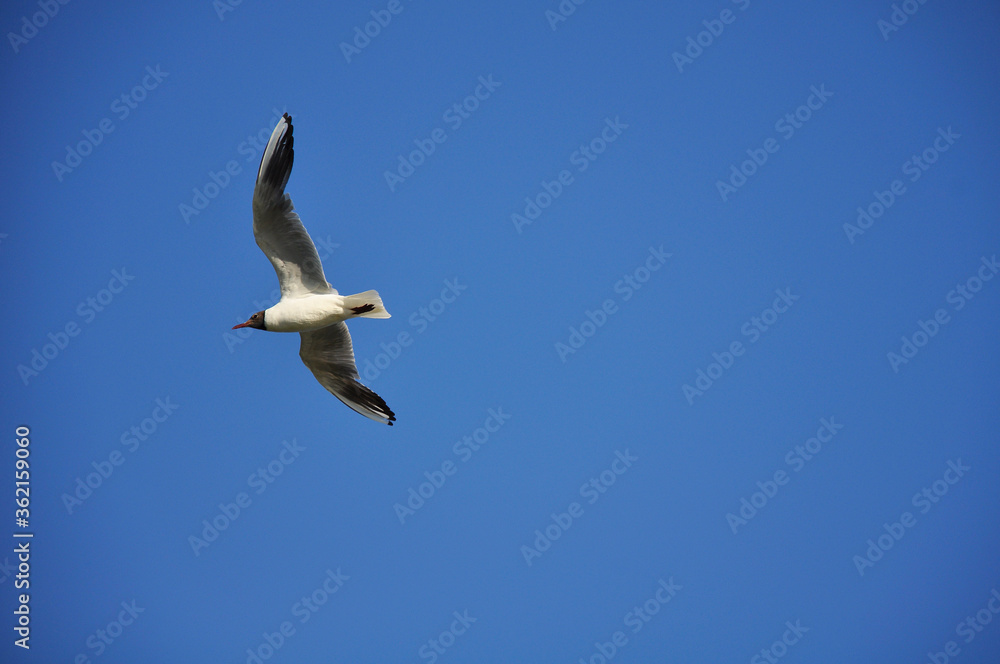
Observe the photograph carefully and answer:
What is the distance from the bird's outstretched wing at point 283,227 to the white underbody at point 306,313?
0.56 feet

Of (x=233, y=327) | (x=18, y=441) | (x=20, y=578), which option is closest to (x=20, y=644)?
(x=20, y=578)

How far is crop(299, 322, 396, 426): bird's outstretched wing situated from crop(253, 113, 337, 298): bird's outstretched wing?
781 mm

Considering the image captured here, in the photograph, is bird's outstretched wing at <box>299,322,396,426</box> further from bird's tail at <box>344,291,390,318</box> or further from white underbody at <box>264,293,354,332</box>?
bird's tail at <box>344,291,390,318</box>

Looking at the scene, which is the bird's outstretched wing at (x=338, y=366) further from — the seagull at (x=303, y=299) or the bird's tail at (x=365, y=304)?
the bird's tail at (x=365, y=304)

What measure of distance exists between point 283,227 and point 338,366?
1806 millimetres

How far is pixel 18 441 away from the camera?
12.1m

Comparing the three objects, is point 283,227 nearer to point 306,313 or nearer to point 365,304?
point 306,313

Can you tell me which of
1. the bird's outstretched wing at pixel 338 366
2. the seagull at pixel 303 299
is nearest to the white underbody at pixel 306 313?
the seagull at pixel 303 299

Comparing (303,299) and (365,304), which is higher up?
(365,304)

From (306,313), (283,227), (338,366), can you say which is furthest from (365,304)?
(338,366)

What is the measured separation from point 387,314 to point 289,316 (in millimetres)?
985

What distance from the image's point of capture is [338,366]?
30.6ft

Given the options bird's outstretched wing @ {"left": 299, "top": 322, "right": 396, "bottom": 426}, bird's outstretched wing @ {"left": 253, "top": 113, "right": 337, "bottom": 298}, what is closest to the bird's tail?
bird's outstretched wing @ {"left": 253, "top": 113, "right": 337, "bottom": 298}

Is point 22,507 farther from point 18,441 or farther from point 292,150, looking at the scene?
point 292,150
